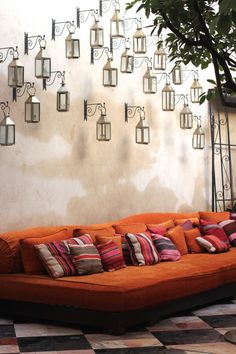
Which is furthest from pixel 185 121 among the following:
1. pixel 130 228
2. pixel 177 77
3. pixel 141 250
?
pixel 141 250

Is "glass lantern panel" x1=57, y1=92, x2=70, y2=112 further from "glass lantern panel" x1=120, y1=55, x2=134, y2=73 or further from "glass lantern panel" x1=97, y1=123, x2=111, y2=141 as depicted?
"glass lantern panel" x1=120, y1=55, x2=134, y2=73

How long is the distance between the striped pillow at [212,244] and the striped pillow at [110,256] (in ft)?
5.06

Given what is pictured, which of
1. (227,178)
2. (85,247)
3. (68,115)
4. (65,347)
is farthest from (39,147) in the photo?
(227,178)

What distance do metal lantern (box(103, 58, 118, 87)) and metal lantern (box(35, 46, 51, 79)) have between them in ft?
2.78

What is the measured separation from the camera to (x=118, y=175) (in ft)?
26.2

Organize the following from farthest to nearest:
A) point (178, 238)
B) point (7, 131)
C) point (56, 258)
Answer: point (178, 238) < point (7, 131) < point (56, 258)

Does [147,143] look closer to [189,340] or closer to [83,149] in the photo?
[83,149]

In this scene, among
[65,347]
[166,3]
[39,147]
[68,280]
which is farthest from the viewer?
[39,147]

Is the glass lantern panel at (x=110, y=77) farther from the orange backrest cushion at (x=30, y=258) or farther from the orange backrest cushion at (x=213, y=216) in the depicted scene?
the orange backrest cushion at (x=213, y=216)

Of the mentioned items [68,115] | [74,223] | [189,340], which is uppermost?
[68,115]

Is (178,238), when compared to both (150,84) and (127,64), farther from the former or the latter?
(127,64)

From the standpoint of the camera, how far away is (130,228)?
7379mm

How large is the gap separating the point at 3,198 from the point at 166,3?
2908 millimetres

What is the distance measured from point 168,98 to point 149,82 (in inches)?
13.8
